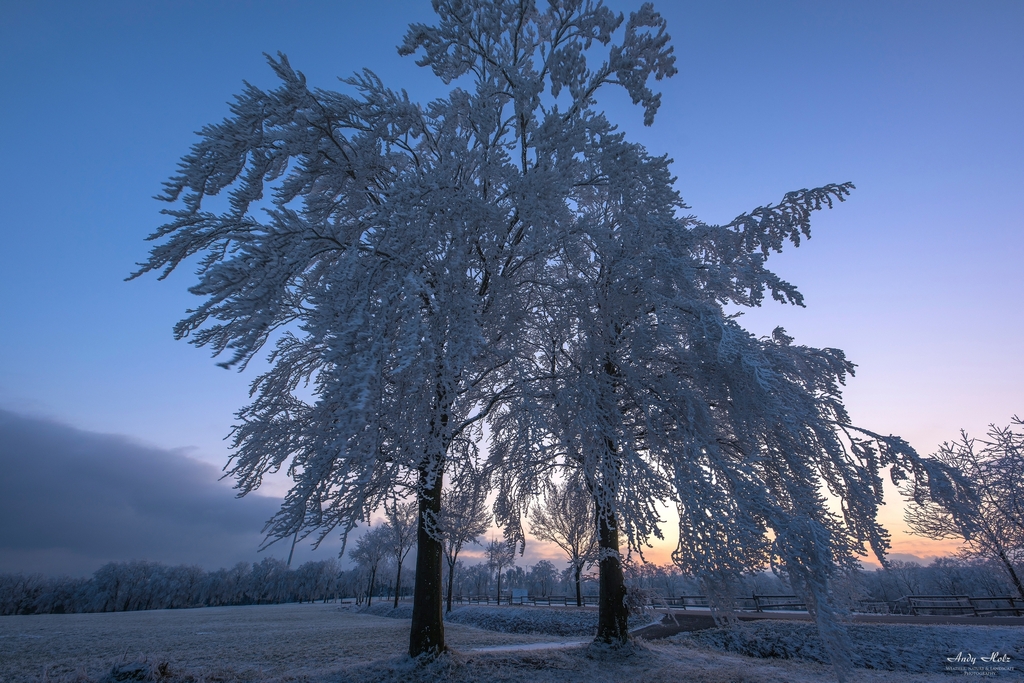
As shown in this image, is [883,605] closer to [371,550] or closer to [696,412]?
[696,412]

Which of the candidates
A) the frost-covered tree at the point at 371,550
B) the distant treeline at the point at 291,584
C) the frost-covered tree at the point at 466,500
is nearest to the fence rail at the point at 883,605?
the distant treeline at the point at 291,584

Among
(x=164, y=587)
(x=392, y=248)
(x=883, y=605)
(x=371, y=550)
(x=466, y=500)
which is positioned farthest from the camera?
(x=164, y=587)

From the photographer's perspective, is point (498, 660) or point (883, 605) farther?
point (883, 605)

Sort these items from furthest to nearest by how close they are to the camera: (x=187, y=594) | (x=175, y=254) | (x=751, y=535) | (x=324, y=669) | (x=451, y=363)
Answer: (x=187, y=594)
(x=324, y=669)
(x=175, y=254)
(x=451, y=363)
(x=751, y=535)

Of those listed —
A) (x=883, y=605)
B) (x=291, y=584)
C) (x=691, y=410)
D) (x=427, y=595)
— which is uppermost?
(x=691, y=410)

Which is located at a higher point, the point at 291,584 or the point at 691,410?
the point at 691,410

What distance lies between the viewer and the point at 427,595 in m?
8.52

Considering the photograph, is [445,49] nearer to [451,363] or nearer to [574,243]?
[574,243]

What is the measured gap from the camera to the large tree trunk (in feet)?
27.3

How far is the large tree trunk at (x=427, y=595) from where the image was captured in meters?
8.34

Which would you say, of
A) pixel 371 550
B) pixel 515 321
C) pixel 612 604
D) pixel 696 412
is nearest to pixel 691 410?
pixel 696 412

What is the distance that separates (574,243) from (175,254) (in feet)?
22.4

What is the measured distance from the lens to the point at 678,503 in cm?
637

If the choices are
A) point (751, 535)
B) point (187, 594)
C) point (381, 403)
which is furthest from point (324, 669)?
point (187, 594)
